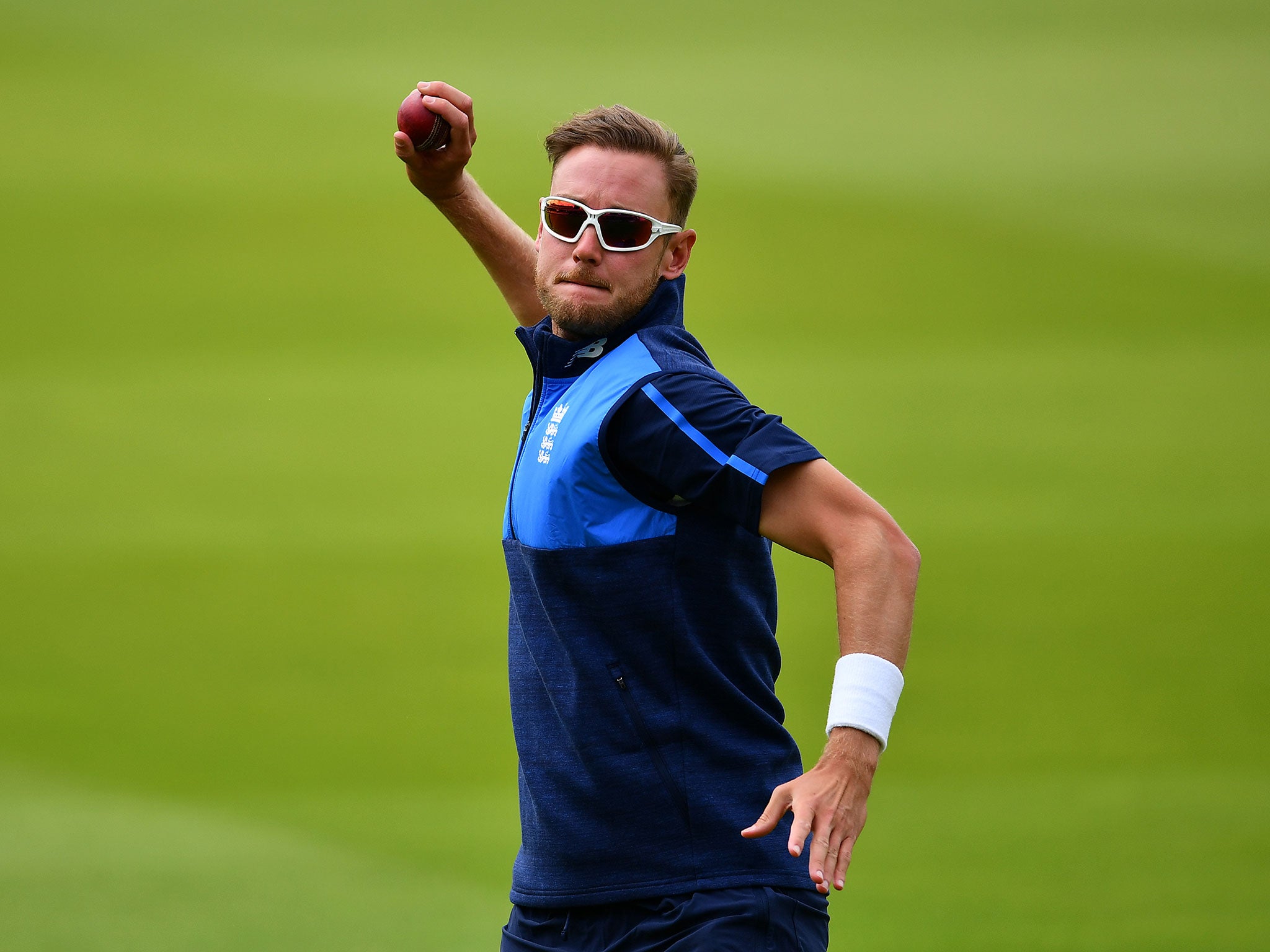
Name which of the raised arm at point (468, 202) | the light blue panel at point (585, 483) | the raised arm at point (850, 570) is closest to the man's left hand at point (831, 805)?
the raised arm at point (850, 570)

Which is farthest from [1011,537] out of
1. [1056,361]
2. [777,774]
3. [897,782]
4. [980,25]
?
[777,774]

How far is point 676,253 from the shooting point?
139cm

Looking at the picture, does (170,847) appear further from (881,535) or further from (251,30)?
(881,535)

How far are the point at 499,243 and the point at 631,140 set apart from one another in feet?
1.21

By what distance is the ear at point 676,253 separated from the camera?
1372mm

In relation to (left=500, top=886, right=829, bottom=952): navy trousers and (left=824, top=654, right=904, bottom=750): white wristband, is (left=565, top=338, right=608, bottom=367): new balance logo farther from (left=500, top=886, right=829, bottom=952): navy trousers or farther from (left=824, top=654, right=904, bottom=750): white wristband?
(left=500, top=886, right=829, bottom=952): navy trousers

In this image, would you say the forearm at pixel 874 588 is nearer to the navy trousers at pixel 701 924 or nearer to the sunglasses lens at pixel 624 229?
the navy trousers at pixel 701 924

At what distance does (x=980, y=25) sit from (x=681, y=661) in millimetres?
1433

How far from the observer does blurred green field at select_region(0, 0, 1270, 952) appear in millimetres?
2070

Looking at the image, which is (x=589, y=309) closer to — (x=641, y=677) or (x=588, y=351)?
(x=588, y=351)

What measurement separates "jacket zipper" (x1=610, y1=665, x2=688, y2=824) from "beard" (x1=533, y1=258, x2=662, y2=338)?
1.11 ft

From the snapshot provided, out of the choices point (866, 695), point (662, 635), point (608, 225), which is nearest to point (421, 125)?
point (608, 225)

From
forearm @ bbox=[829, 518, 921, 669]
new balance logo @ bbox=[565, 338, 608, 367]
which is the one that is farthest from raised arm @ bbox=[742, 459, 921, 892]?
new balance logo @ bbox=[565, 338, 608, 367]

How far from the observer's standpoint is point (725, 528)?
121 centimetres
